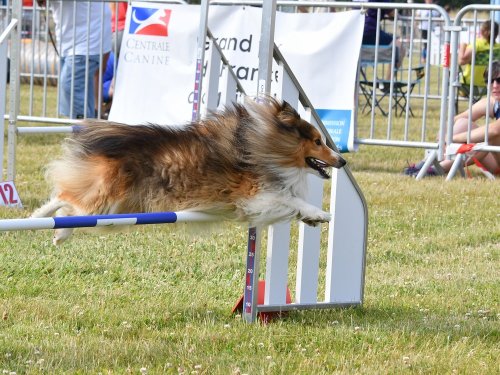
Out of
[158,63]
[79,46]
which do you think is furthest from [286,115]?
[79,46]

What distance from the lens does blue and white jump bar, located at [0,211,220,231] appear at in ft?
13.6

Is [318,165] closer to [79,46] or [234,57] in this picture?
[234,57]

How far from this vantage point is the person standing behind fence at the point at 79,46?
11672 millimetres

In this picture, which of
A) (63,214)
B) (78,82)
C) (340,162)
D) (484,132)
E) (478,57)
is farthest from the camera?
(478,57)

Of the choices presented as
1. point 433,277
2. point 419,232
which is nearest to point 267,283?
point 433,277

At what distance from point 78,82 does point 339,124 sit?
11.4ft

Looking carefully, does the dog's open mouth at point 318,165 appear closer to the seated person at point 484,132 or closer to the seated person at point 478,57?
the seated person at point 484,132

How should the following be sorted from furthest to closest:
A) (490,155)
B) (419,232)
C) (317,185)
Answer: (490,155), (419,232), (317,185)

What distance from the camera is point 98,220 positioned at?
4305mm

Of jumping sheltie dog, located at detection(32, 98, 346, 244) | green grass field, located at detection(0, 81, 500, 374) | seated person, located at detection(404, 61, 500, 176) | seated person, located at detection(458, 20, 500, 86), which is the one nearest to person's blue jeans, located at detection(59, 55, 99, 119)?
green grass field, located at detection(0, 81, 500, 374)

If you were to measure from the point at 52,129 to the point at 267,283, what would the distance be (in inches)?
149

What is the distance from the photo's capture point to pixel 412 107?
57.2ft

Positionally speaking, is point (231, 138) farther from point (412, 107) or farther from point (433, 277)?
point (412, 107)

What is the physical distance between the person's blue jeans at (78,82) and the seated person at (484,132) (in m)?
4.01
